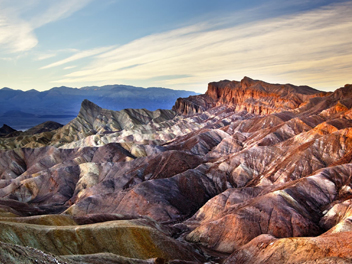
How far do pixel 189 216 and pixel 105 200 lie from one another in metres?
20.2

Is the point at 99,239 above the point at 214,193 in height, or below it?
above

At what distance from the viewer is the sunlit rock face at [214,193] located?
43031 mm

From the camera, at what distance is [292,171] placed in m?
77.8

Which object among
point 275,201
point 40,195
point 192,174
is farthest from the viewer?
point 40,195

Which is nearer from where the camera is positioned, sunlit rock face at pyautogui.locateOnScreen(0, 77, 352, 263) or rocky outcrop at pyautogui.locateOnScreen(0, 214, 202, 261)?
rocky outcrop at pyautogui.locateOnScreen(0, 214, 202, 261)

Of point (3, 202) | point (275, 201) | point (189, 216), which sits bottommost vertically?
point (189, 216)

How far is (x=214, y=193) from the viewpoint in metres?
82.7

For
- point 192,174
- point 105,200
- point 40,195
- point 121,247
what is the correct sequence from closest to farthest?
1. point 121,247
2. point 105,200
3. point 192,174
4. point 40,195

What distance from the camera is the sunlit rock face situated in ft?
141

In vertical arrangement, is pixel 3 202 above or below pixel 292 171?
above

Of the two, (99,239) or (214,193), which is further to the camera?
(214,193)

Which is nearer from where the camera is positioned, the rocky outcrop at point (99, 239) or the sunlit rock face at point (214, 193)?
the rocky outcrop at point (99, 239)

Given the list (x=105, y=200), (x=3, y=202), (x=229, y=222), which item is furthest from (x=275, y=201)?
(x=3, y=202)

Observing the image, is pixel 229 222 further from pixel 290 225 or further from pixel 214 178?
pixel 214 178
